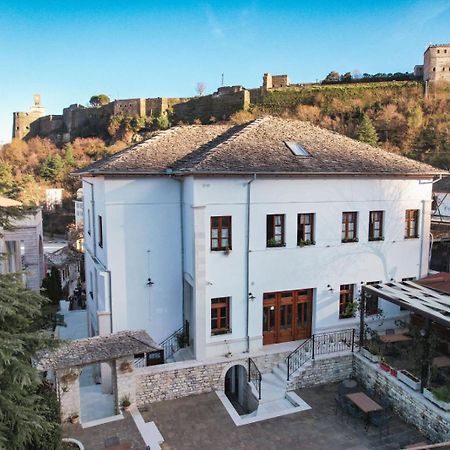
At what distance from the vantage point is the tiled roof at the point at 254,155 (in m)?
13.8

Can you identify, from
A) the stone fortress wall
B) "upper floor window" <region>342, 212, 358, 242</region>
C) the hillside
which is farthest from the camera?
the stone fortress wall

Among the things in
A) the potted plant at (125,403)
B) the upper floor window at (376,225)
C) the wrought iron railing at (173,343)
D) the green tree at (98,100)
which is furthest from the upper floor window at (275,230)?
the green tree at (98,100)

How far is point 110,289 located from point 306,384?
288 inches

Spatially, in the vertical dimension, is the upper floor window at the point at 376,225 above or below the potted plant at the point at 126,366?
above

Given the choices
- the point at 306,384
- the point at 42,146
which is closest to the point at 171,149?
the point at 306,384

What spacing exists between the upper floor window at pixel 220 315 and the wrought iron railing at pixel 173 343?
1.42 m

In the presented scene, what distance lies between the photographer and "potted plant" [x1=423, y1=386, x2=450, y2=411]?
35.8 ft

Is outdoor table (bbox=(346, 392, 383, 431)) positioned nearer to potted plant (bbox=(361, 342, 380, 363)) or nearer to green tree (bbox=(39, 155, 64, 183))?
potted plant (bbox=(361, 342, 380, 363))

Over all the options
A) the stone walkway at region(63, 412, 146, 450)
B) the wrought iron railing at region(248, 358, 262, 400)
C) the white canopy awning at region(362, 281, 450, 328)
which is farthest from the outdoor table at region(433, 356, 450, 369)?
the stone walkway at region(63, 412, 146, 450)

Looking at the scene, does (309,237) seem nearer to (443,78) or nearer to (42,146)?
(443,78)

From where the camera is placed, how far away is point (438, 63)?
62312 mm

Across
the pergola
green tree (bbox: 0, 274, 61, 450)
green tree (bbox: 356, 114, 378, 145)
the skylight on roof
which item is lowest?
the pergola

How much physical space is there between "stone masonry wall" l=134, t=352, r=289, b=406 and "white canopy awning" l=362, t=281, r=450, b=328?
4479mm

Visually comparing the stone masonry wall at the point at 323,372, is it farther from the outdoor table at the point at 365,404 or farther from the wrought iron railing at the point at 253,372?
the outdoor table at the point at 365,404
